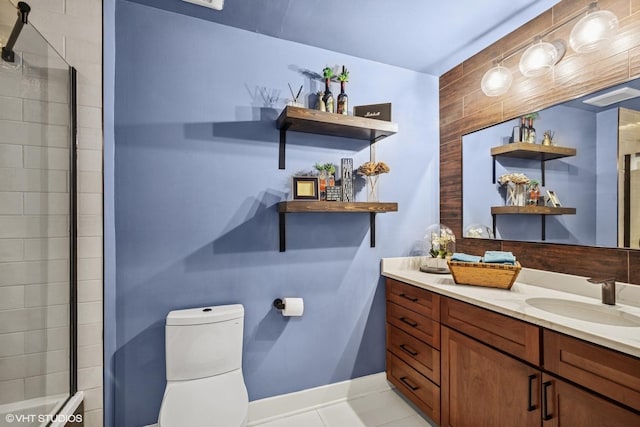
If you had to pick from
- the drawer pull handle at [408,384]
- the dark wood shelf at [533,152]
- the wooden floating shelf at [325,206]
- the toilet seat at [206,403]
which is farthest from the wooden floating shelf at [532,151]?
the toilet seat at [206,403]

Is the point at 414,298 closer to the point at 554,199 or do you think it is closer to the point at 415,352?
the point at 415,352

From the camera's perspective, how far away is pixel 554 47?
1.52 meters

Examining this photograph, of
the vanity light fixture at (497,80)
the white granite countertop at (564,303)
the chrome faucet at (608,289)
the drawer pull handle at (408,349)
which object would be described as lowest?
the drawer pull handle at (408,349)

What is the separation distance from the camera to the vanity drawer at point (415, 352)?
63.4 inches

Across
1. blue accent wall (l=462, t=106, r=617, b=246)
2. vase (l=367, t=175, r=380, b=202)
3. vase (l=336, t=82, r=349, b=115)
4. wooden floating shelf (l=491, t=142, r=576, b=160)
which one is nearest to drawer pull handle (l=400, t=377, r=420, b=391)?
blue accent wall (l=462, t=106, r=617, b=246)

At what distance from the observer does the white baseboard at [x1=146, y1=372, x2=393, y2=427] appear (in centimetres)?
173

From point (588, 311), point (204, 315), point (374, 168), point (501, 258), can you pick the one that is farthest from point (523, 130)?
point (204, 315)

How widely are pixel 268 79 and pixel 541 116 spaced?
1.68 meters

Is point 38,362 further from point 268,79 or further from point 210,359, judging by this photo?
point 268,79

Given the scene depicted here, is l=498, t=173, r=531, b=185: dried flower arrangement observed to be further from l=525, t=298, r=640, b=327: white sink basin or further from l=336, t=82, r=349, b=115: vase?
l=336, t=82, r=349, b=115: vase

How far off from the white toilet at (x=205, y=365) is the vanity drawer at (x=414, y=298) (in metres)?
1.06

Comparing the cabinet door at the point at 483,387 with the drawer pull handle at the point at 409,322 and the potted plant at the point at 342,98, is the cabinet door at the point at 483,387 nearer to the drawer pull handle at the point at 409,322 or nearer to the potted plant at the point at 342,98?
the drawer pull handle at the point at 409,322

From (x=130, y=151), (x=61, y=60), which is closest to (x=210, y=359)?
(x=130, y=151)

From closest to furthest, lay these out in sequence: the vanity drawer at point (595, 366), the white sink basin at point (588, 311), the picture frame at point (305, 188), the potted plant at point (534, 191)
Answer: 1. the vanity drawer at point (595, 366)
2. the white sink basin at point (588, 311)
3. the potted plant at point (534, 191)
4. the picture frame at point (305, 188)
